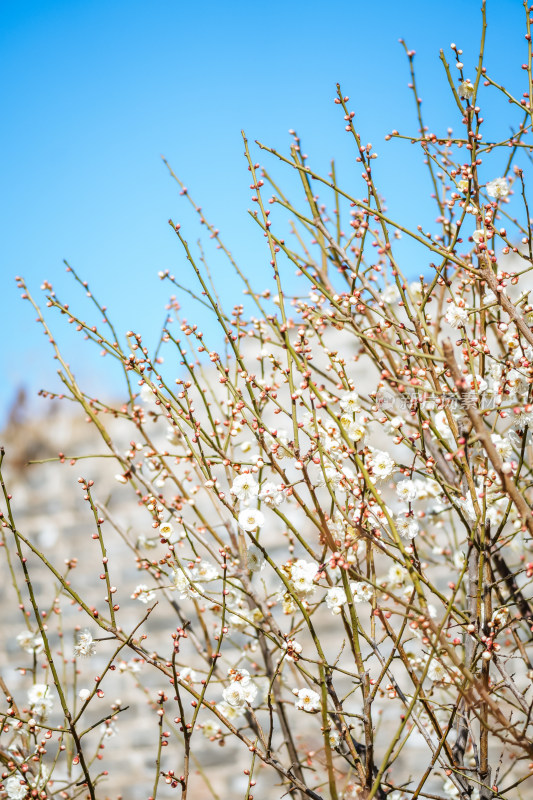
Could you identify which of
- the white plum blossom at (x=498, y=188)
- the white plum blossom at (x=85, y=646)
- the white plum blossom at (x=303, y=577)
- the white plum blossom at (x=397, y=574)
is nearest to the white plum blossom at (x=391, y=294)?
the white plum blossom at (x=498, y=188)

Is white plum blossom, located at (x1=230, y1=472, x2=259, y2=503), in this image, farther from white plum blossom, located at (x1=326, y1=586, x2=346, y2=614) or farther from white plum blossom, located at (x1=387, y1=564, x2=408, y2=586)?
white plum blossom, located at (x1=387, y1=564, x2=408, y2=586)

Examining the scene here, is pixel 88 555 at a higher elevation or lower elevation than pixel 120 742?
higher

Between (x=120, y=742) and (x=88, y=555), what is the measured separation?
0.90 m

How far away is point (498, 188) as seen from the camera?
1426 mm

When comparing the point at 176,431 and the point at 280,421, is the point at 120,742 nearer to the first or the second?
the point at 280,421

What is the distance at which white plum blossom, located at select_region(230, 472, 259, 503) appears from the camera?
4.01 ft

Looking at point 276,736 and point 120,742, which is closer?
point 276,736

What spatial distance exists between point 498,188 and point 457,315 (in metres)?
0.38

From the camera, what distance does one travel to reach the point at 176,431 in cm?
170

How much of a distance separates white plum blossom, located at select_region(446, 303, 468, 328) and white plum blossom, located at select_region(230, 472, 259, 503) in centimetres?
51

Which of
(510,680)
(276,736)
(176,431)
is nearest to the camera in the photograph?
(510,680)

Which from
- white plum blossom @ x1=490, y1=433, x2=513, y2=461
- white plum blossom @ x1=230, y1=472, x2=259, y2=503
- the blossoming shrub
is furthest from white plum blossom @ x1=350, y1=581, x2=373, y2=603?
white plum blossom @ x1=490, y1=433, x2=513, y2=461

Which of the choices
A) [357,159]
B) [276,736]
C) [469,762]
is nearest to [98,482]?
[276,736]

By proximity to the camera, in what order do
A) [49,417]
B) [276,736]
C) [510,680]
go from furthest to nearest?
[49,417]
[276,736]
[510,680]
